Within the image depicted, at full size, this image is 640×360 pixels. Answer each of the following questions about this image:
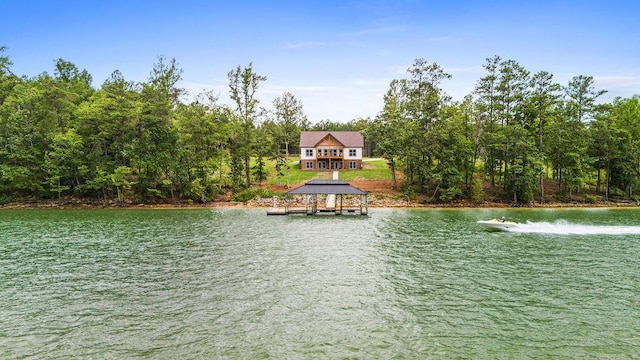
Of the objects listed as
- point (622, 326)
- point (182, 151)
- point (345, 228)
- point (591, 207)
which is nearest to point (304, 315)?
point (622, 326)

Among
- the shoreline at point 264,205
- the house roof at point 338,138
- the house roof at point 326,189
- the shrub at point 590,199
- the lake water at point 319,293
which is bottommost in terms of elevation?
the lake water at point 319,293

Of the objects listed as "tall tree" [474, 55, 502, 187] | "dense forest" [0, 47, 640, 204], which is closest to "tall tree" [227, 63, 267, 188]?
"dense forest" [0, 47, 640, 204]

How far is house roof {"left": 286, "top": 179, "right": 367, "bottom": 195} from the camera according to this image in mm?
39000

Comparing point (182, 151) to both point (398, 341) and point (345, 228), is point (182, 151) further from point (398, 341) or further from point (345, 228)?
point (398, 341)

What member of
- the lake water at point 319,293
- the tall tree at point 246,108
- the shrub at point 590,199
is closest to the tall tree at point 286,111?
the tall tree at point 246,108

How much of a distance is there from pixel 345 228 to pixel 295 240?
247 inches

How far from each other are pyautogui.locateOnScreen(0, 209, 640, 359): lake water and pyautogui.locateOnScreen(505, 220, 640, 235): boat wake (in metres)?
0.21

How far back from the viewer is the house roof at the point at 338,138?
67438 millimetres

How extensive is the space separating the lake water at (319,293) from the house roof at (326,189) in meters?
9.07

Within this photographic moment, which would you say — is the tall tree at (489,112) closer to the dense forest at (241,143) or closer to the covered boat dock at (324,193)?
the dense forest at (241,143)

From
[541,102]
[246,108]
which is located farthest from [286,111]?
[541,102]

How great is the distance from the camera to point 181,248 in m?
24.1

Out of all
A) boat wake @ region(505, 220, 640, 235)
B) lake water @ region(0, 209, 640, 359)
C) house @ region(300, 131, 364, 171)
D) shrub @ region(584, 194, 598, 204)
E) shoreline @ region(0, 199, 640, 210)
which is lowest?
lake water @ region(0, 209, 640, 359)

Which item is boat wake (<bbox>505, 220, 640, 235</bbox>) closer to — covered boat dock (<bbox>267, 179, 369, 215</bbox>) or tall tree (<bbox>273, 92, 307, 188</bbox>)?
covered boat dock (<bbox>267, 179, 369, 215</bbox>)
